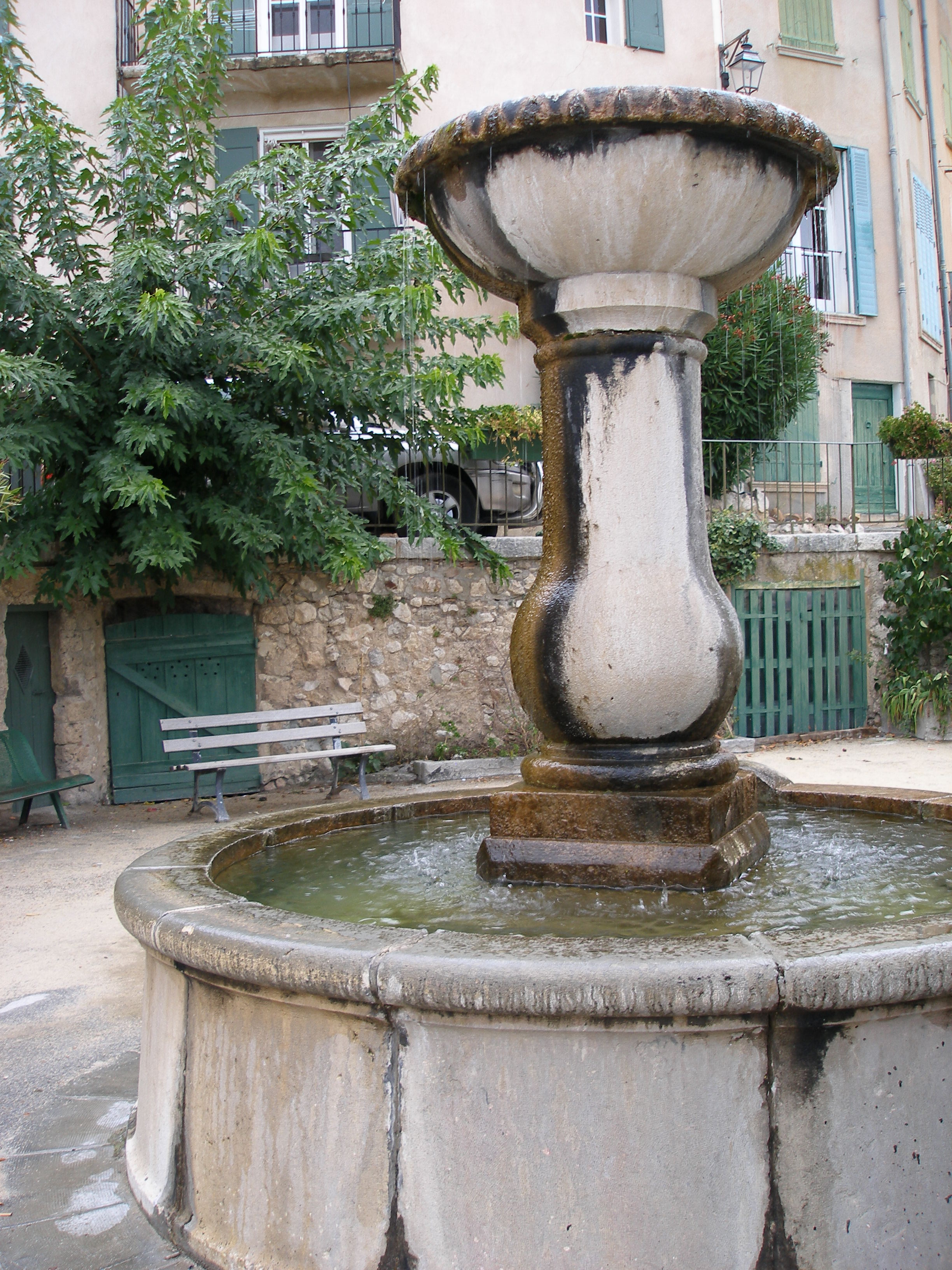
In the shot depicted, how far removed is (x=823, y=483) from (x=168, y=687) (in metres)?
8.33

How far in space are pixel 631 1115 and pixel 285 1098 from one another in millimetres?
682

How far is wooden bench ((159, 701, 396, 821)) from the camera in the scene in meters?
8.04


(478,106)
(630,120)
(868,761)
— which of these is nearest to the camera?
(630,120)

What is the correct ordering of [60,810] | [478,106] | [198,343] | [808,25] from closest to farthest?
[198,343] < [60,810] < [478,106] < [808,25]

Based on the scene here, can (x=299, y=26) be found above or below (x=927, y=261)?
above

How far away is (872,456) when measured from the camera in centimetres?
1359

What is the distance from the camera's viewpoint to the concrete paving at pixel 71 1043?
237cm

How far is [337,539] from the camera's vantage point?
7.91m

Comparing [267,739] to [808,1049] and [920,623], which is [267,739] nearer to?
[920,623]

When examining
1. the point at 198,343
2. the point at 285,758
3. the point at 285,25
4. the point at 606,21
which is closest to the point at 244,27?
the point at 285,25

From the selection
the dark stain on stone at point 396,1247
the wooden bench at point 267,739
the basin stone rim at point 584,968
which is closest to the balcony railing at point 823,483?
the wooden bench at point 267,739

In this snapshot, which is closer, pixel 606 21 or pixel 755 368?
pixel 755 368

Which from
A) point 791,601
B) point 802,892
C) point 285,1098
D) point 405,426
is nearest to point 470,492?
point 405,426

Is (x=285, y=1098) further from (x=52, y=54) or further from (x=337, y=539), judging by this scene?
(x=52, y=54)
